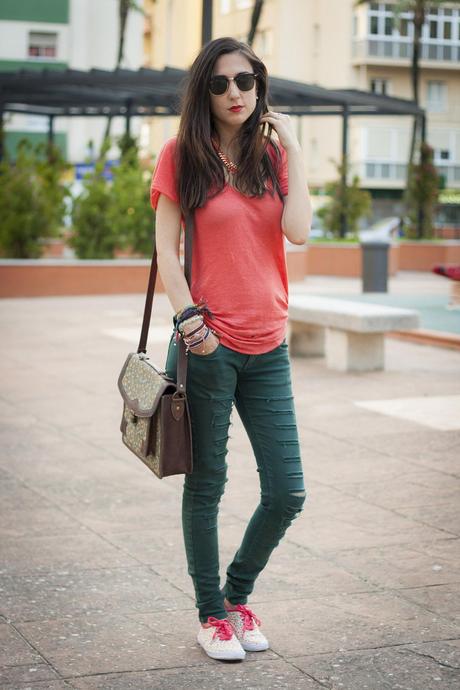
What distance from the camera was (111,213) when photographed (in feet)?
68.5

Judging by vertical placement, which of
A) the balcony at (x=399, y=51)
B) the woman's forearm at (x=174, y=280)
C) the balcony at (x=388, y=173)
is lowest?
the woman's forearm at (x=174, y=280)

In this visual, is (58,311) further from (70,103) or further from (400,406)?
(70,103)

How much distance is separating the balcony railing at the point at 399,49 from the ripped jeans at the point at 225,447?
63.2 metres

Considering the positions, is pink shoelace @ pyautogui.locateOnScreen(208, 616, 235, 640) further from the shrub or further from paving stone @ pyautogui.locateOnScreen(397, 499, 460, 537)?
the shrub

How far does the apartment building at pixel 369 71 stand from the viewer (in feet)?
215

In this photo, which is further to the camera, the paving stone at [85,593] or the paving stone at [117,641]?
the paving stone at [85,593]

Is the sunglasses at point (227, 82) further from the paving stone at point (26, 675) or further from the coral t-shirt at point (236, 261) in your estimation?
the paving stone at point (26, 675)

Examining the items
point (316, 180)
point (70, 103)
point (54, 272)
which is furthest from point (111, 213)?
point (316, 180)

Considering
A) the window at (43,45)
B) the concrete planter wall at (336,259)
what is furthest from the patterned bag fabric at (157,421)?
the window at (43,45)

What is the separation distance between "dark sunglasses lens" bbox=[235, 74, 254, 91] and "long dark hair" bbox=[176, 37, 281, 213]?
0.08 m

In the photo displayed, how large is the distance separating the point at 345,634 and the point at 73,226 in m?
17.4

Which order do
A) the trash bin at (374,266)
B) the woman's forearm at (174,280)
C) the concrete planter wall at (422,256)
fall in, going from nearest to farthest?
the woman's forearm at (174,280)
the trash bin at (374,266)
the concrete planter wall at (422,256)

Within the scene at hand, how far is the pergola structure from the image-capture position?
69.3 ft

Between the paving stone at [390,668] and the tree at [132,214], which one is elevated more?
the tree at [132,214]
